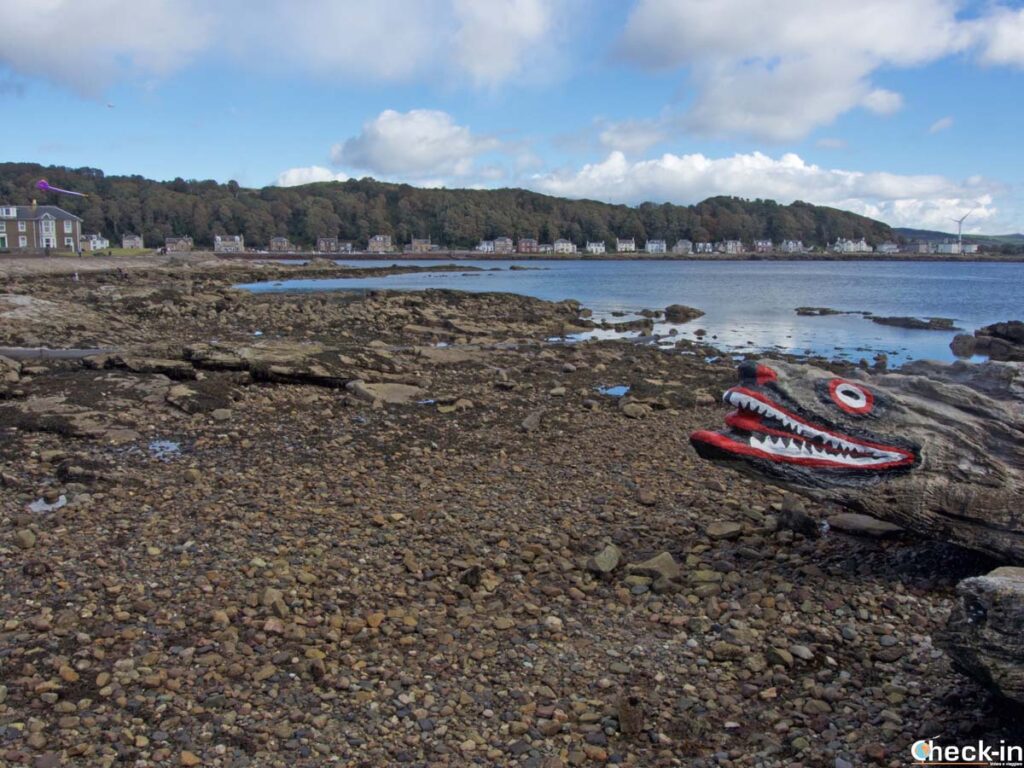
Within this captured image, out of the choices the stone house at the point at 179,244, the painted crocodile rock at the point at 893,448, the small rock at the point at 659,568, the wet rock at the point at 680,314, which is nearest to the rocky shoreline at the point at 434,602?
the small rock at the point at 659,568

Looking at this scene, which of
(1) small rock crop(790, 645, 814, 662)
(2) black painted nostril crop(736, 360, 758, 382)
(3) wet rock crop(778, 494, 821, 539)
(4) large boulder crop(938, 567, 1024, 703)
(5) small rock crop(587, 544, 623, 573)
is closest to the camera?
(4) large boulder crop(938, 567, 1024, 703)

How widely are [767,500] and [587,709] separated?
5.31 m

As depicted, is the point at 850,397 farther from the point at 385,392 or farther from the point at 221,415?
the point at 385,392

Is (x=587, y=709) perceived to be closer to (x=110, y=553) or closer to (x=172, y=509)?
(x=110, y=553)

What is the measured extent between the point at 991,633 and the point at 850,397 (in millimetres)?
2592

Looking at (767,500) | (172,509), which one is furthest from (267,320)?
(767,500)

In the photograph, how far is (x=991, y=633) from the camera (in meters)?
4.72

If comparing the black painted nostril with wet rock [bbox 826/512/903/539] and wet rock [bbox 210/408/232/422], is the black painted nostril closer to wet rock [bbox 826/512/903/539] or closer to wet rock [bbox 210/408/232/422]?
wet rock [bbox 826/512/903/539]

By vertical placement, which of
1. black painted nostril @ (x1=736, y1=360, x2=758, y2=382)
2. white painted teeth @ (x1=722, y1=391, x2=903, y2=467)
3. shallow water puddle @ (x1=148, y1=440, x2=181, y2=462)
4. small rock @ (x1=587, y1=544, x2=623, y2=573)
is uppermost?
black painted nostril @ (x1=736, y1=360, x2=758, y2=382)

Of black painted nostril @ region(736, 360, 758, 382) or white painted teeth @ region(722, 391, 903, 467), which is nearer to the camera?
white painted teeth @ region(722, 391, 903, 467)

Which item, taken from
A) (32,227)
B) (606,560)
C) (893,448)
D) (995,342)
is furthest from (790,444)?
(32,227)

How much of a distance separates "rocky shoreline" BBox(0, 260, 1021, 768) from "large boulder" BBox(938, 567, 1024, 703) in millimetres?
533

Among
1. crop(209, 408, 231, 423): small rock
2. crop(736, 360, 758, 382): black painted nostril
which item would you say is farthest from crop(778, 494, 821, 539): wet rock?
crop(209, 408, 231, 423): small rock

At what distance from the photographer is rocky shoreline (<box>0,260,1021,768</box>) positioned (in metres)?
5.10
